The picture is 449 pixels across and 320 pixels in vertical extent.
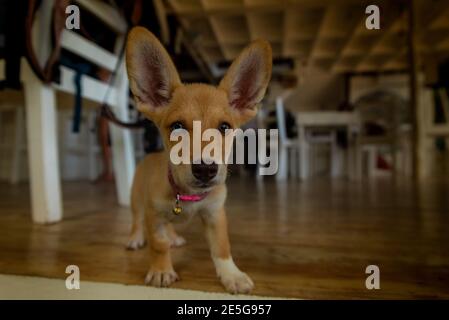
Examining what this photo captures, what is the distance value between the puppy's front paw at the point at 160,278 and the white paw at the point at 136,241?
246mm

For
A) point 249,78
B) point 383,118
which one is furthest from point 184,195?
point 383,118

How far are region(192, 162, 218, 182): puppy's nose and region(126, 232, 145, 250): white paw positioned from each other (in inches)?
17.7

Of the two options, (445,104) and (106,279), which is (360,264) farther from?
(445,104)

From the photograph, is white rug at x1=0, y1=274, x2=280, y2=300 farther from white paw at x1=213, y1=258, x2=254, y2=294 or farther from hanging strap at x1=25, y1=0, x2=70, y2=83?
hanging strap at x1=25, y1=0, x2=70, y2=83

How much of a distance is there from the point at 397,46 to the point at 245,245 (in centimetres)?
375

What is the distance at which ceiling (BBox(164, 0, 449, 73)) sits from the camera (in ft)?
7.34

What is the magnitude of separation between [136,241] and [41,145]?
1.74 feet

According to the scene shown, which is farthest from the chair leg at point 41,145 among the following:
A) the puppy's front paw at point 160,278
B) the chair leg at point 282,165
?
the chair leg at point 282,165

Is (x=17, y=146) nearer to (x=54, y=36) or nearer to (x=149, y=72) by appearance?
(x=54, y=36)

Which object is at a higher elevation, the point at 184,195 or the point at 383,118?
the point at 383,118

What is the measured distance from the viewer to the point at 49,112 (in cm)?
111

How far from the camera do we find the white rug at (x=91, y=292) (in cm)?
51

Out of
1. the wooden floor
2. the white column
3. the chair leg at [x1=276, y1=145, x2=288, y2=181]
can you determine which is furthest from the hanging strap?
the chair leg at [x1=276, y1=145, x2=288, y2=181]

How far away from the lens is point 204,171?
46 centimetres
